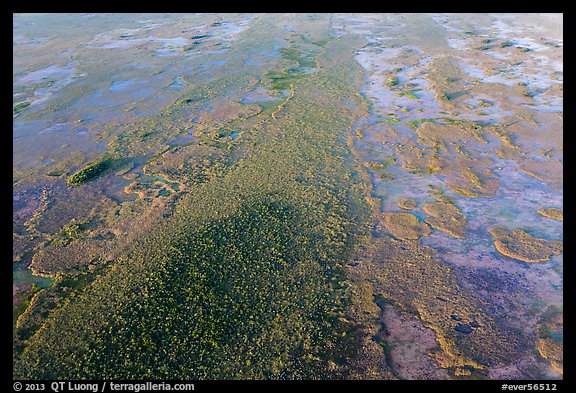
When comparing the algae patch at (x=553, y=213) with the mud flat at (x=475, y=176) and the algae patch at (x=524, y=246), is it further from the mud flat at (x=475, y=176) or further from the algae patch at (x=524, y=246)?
the algae patch at (x=524, y=246)

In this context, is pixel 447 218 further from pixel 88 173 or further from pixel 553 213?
pixel 88 173

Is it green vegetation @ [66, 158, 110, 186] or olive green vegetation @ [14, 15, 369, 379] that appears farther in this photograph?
green vegetation @ [66, 158, 110, 186]

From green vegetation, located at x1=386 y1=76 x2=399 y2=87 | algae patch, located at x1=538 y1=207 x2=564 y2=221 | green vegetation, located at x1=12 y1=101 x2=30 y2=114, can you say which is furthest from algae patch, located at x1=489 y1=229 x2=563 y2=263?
green vegetation, located at x1=12 y1=101 x2=30 y2=114

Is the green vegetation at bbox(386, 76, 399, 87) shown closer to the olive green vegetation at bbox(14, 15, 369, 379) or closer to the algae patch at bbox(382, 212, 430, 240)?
the olive green vegetation at bbox(14, 15, 369, 379)

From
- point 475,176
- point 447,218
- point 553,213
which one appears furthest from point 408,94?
point 447,218

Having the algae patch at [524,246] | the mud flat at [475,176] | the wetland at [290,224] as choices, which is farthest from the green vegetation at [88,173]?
the algae patch at [524,246]
